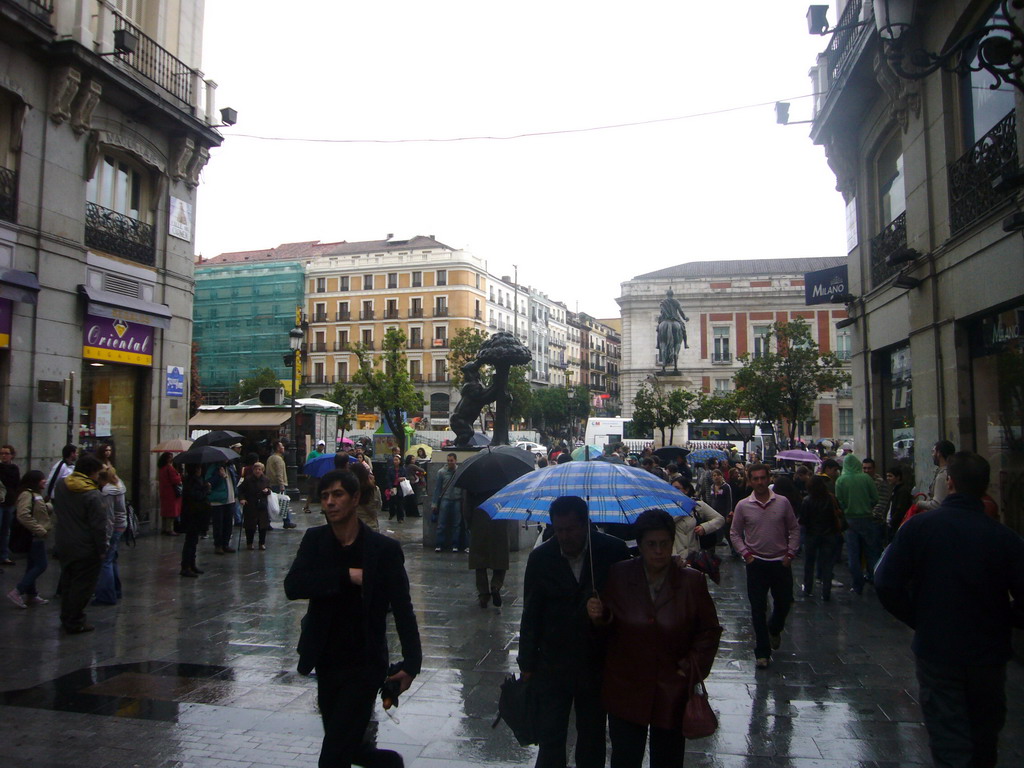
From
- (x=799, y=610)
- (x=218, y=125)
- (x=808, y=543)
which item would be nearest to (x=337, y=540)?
(x=799, y=610)

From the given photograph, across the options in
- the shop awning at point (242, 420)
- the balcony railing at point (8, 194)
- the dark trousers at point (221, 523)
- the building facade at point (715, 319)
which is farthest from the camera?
the building facade at point (715, 319)

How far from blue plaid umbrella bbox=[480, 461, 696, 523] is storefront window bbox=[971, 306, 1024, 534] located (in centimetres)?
559

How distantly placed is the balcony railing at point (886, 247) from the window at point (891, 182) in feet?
0.72

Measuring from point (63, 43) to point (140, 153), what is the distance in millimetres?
2698

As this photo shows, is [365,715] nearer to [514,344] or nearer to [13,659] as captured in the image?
[13,659]

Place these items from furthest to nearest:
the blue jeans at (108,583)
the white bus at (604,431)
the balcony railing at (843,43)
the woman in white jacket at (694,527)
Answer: the white bus at (604,431) → the balcony railing at (843,43) → the blue jeans at (108,583) → the woman in white jacket at (694,527)

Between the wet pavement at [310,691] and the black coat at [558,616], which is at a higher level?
the black coat at [558,616]

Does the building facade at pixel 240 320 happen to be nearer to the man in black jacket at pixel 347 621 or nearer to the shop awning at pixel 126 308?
the shop awning at pixel 126 308

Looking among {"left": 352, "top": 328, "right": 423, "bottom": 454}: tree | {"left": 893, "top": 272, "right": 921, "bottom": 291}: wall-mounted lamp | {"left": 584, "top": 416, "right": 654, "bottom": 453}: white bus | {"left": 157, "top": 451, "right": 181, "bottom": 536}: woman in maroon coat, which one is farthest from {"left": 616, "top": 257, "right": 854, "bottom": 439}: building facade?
{"left": 893, "top": 272, "right": 921, "bottom": 291}: wall-mounted lamp

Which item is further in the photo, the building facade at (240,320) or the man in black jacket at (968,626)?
the building facade at (240,320)

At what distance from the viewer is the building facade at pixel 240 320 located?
228ft

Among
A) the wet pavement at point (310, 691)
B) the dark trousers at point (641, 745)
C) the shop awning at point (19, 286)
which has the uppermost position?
the shop awning at point (19, 286)

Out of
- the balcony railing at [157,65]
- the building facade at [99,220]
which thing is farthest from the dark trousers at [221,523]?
the balcony railing at [157,65]

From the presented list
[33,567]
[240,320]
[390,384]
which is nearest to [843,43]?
[33,567]
